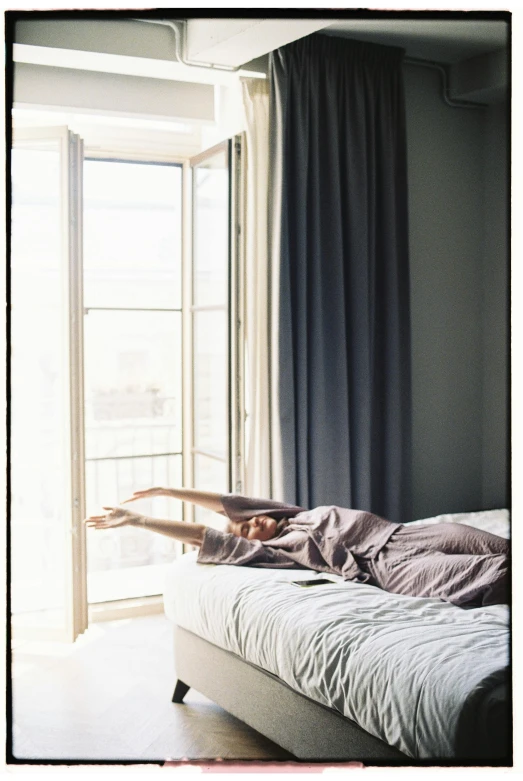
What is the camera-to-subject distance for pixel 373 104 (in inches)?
141

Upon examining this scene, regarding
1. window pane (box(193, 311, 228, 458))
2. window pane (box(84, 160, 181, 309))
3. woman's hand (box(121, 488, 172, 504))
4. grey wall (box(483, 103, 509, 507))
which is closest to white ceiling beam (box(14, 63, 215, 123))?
window pane (box(84, 160, 181, 309))

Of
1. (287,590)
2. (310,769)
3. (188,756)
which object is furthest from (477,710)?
(188,756)

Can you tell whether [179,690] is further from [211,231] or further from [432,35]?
[432,35]

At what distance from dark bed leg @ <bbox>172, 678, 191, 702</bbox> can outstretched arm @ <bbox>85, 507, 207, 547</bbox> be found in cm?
48

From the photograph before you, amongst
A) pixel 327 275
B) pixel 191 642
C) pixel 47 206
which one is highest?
pixel 47 206

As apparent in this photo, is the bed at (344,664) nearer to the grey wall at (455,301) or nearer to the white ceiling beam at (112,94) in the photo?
the grey wall at (455,301)

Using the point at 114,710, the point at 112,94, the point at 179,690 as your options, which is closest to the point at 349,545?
the point at 179,690

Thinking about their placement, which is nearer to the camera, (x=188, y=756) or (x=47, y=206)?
(x=188, y=756)

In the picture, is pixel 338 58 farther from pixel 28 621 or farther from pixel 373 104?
pixel 28 621

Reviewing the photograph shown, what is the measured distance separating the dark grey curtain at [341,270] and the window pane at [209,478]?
374mm

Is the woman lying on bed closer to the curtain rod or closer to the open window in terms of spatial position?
the open window

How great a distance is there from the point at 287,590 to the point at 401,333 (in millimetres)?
1753

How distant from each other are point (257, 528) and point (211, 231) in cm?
156

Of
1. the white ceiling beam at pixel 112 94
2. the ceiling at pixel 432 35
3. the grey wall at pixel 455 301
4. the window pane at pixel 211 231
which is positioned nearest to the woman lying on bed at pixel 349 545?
the window pane at pixel 211 231
